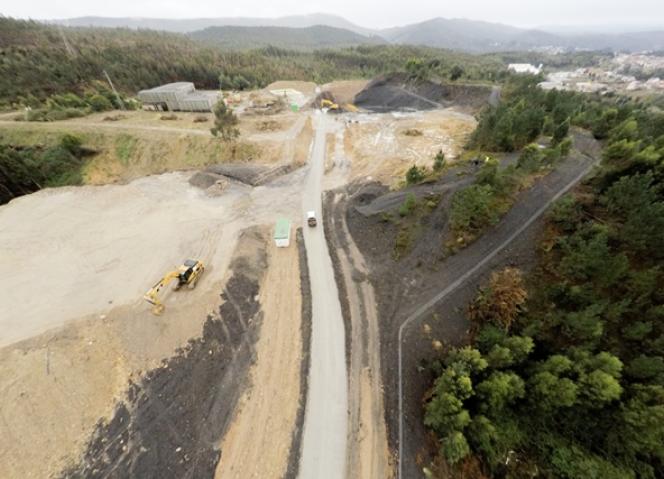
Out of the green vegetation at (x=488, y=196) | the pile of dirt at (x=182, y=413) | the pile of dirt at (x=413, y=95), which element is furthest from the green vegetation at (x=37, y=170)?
the pile of dirt at (x=413, y=95)

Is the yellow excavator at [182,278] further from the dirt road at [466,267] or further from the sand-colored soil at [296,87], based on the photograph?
the sand-colored soil at [296,87]

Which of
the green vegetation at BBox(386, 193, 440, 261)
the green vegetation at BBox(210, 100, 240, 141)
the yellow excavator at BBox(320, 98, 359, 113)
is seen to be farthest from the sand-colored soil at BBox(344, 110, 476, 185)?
the green vegetation at BBox(210, 100, 240, 141)

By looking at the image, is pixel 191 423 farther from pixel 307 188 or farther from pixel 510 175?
pixel 510 175

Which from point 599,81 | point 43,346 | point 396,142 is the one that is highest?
point 396,142

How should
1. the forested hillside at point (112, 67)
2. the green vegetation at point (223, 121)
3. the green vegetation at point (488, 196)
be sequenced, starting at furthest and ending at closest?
the forested hillside at point (112, 67) < the green vegetation at point (223, 121) < the green vegetation at point (488, 196)

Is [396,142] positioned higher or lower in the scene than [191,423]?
higher

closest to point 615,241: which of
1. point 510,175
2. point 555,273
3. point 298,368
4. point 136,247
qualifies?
point 555,273
